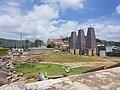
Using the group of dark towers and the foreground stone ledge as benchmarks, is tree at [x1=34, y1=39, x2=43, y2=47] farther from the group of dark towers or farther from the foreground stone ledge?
the foreground stone ledge

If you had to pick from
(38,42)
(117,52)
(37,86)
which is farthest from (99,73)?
(38,42)

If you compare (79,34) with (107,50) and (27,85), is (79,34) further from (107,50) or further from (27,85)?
(27,85)

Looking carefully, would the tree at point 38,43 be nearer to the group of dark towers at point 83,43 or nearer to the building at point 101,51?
the group of dark towers at point 83,43

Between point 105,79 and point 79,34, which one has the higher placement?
point 79,34

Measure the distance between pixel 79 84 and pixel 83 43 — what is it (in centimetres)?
5244

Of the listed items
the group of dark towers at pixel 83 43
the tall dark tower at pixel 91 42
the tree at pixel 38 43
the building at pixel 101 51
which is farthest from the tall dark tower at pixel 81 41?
the tree at pixel 38 43

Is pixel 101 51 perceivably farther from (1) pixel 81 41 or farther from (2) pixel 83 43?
(1) pixel 81 41

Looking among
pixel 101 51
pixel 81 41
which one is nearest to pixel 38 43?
pixel 81 41

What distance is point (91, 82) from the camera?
204 cm

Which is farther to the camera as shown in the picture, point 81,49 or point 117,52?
point 81,49

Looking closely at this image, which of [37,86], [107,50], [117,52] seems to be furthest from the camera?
A: [107,50]

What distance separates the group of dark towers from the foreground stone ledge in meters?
48.8

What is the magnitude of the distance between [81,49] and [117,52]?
10.4 metres

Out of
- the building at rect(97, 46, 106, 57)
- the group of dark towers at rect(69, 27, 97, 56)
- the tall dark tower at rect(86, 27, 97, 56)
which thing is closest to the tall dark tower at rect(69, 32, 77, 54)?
the group of dark towers at rect(69, 27, 97, 56)
